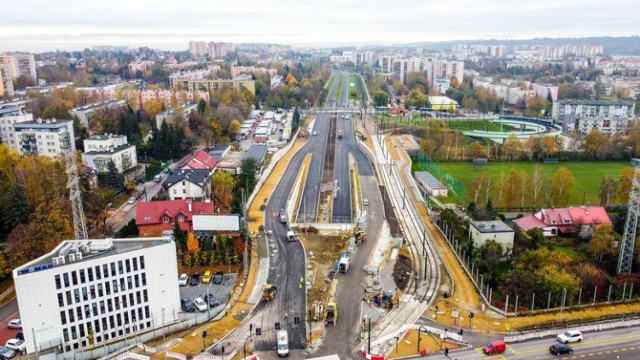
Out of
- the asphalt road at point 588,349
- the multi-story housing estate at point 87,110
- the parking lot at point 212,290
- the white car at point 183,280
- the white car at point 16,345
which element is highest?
the multi-story housing estate at point 87,110

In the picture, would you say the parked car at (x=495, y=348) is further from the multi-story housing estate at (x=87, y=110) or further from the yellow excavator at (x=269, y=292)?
the multi-story housing estate at (x=87, y=110)

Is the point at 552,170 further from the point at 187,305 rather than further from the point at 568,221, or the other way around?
the point at 187,305

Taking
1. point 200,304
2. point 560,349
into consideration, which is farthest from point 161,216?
point 560,349

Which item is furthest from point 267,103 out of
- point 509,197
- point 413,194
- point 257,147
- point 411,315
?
point 411,315

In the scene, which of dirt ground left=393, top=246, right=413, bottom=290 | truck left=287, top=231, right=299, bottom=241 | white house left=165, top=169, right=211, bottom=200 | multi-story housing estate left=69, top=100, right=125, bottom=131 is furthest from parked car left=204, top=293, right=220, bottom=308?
multi-story housing estate left=69, top=100, right=125, bottom=131

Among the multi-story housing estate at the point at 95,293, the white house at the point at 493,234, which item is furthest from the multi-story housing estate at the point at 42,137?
the white house at the point at 493,234

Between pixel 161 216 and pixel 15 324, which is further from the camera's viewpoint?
pixel 161 216
